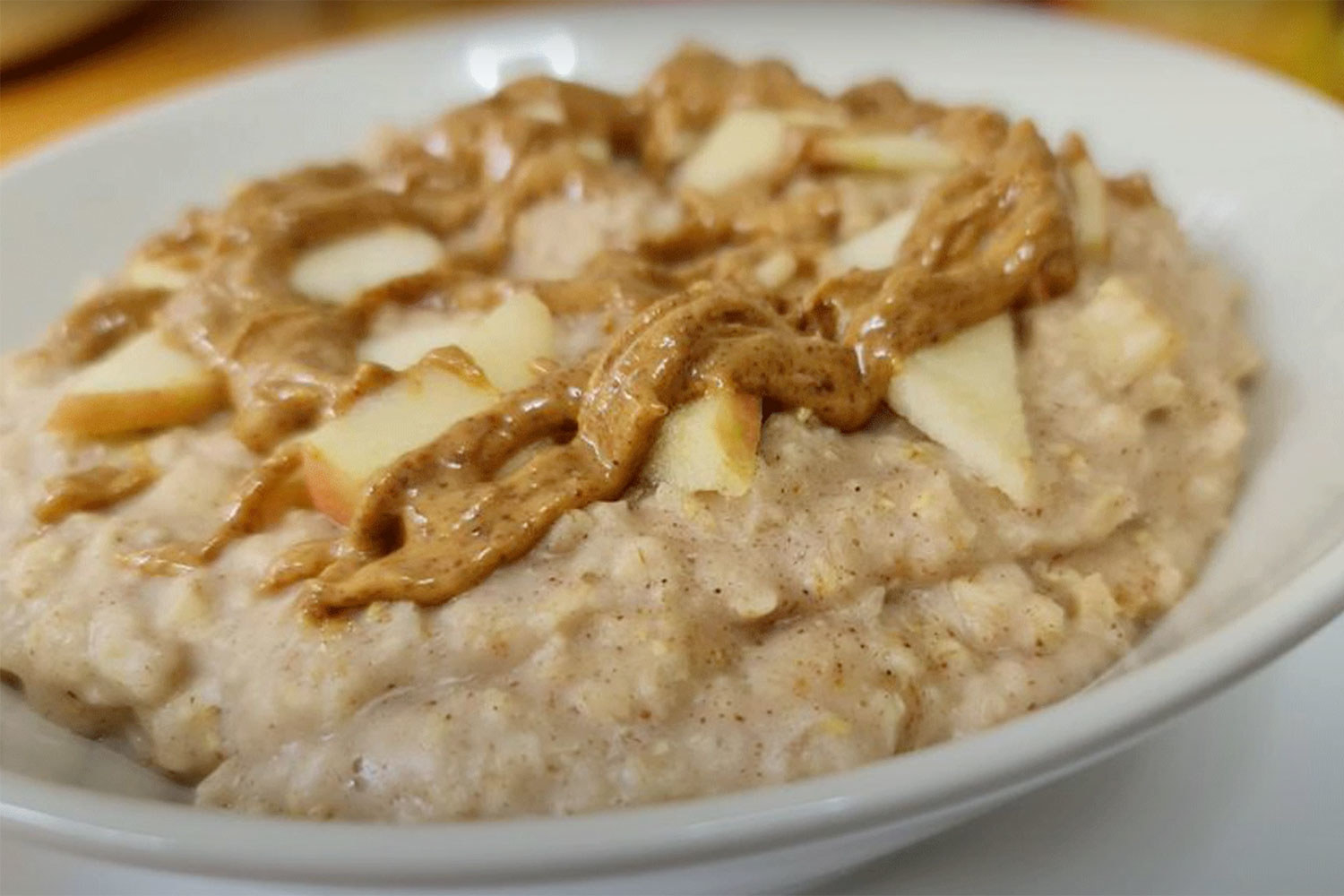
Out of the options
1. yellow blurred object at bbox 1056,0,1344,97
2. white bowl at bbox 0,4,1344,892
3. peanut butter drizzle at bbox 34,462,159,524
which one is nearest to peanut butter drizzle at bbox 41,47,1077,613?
peanut butter drizzle at bbox 34,462,159,524

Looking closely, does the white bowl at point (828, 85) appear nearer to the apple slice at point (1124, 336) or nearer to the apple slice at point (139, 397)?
the apple slice at point (1124, 336)

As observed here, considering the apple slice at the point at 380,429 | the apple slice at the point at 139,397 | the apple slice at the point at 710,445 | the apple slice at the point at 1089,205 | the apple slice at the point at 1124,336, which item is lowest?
the apple slice at the point at 139,397

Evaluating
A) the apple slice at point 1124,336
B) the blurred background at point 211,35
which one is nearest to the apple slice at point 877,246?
the apple slice at point 1124,336

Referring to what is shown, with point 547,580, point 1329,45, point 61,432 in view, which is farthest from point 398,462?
point 1329,45

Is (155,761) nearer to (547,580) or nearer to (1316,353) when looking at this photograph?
(547,580)

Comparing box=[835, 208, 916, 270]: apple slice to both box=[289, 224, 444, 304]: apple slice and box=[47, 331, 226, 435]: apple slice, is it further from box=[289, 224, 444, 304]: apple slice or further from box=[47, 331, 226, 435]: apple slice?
box=[47, 331, 226, 435]: apple slice

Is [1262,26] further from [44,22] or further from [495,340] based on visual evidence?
[44,22]
